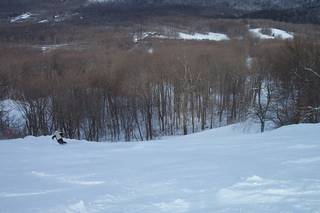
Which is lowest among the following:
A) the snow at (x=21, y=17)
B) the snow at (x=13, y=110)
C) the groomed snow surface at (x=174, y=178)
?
the snow at (x=13, y=110)

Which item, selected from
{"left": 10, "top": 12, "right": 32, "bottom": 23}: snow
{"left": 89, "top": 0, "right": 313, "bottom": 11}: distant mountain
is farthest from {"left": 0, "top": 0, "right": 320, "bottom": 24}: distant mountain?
{"left": 10, "top": 12, "right": 32, "bottom": 23}: snow

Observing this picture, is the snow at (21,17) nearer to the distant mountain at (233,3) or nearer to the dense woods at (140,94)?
the distant mountain at (233,3)

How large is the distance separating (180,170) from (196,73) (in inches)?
1433

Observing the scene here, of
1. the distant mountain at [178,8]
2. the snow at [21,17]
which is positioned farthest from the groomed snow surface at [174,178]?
the snow at [21,17]

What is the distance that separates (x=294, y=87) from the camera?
106ft

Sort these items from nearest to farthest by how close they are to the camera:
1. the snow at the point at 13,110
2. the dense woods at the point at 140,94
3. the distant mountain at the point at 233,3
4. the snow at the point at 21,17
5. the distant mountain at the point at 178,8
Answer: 1. the dense woods at the point at 140,94
2. the snow at the point at 13,110
3. the distant mountain at the point at 178,8
4. the distant mountain at the point at 233,3
5. the snow at the point at 21,17

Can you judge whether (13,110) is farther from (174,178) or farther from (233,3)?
(233,3)

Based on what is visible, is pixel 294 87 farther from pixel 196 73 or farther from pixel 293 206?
pixel 293 206

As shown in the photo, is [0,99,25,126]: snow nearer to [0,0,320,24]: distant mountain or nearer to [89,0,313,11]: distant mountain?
[0,0,320,24]: distant mountain

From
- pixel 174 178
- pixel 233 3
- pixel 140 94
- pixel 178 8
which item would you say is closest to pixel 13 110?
pixel 140 94

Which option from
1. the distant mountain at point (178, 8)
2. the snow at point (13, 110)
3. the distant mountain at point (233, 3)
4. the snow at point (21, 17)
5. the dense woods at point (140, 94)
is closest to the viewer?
the dense woods at point (140, 94)

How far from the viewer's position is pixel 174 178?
8094 millimetres

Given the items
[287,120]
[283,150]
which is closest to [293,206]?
[283,150]

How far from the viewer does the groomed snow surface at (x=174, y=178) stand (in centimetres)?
619
